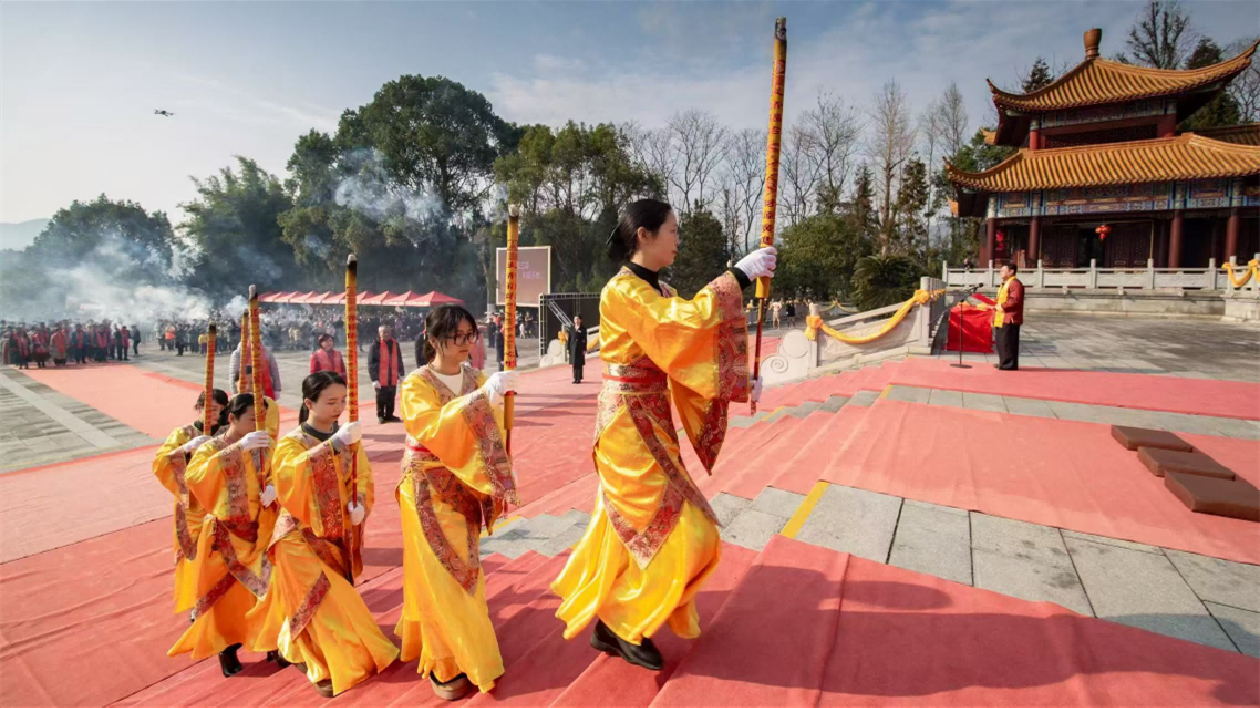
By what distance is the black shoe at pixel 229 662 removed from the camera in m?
3.26

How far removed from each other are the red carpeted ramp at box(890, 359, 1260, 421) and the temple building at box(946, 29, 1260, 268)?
16.5m

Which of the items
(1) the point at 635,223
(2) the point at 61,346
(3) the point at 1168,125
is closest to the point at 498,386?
(1) the point at 635,223

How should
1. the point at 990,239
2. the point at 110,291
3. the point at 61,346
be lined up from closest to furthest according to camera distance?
the point at 61,346, the point at 990,239, the point at 110,291

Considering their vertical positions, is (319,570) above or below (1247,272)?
below

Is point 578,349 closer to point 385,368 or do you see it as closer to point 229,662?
point 385,368

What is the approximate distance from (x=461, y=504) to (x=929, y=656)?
80.8 inches

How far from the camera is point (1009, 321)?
28.5 ft

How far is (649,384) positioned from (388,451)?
23.0 ft

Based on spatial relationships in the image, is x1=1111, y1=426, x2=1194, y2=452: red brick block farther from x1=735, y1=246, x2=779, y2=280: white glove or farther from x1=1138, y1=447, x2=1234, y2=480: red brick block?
x1=735, y1=246, x2=779, y2=280: white glove

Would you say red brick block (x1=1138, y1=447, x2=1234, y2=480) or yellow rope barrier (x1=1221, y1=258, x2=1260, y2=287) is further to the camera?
yellow rope barrier (x1=1221, y1=258, x2=1260, y2=287)

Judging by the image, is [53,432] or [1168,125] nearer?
[53,432]

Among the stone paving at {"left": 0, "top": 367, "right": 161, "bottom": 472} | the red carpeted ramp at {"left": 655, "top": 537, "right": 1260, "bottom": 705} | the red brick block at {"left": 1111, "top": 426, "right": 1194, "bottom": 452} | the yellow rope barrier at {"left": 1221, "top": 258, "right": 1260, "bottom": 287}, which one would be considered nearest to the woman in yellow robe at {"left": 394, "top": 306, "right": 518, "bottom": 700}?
the red carpeted ramp at {"left": 655, "top": 537, "right": 1260, "bottom": 705}

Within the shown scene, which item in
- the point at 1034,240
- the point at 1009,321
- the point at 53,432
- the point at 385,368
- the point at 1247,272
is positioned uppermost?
the point at 1034,240

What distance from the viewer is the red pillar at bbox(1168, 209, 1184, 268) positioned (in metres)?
20.9
